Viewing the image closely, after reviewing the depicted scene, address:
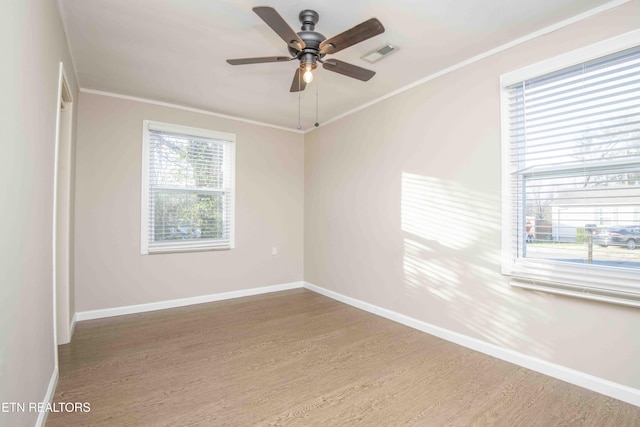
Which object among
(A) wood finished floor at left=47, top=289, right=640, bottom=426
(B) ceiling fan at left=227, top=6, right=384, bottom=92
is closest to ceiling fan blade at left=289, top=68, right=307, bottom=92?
(B) ceiling fan at left=227, top=6, right=384, bottom=92

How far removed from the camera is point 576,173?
7.20ft

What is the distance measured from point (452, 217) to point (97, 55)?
3.62 metres

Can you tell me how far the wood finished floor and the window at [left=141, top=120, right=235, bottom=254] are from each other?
1159 millimetres

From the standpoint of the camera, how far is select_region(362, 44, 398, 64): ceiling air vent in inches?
101

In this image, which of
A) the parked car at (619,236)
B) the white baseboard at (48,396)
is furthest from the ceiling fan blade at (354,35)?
the white baseboard at (48,396)

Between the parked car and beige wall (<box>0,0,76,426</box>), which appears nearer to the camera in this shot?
beige wall (<box>0,0,76,426</box>)

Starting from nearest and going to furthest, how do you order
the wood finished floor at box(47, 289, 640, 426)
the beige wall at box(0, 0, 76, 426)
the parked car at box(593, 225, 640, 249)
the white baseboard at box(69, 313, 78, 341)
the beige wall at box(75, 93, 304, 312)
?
the beige wall at box(0, 0, 76, 426)
the wood finished floor at box(47, 289, 640, 426)
the parked car at box(593, 225, 640, 249)
the white baseboard at box(69, 313, 78, 341)
the beige wall at box(75, 93, 304, 312)

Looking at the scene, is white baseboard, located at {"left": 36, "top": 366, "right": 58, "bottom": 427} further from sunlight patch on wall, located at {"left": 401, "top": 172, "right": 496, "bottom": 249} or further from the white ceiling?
sunlight patch on wall, located at {"left": 401, "top": 172, "right": 496, "bottom": 249}

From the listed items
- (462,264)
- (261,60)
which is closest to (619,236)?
(462,264)

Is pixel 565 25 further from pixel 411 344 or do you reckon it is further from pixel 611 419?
pixel 411 344

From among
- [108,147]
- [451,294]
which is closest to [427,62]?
[451,294]

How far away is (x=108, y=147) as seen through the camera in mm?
3541

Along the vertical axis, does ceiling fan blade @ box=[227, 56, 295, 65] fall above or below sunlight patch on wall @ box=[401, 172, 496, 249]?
above

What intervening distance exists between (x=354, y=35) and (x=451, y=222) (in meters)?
1.91
